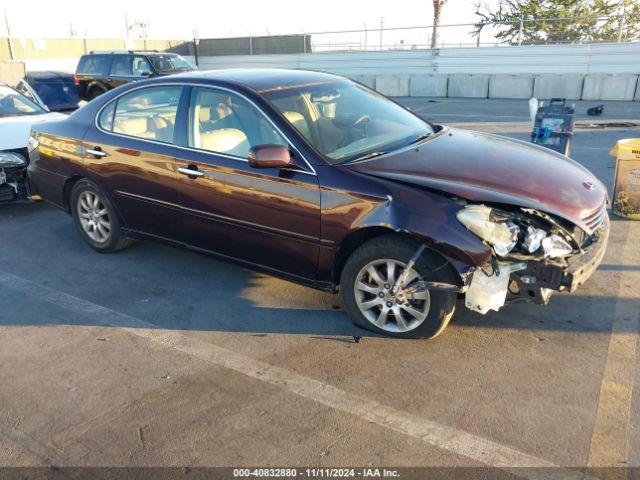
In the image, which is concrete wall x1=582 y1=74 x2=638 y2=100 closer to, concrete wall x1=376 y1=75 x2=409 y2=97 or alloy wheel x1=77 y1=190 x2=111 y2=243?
concrete wall x1=376 y1=75 x2=409 y2=97

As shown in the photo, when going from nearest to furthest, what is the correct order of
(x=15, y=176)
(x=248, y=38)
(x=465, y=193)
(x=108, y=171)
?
(x=465, y=193)
(x=108, y=171)
(x=15, y=176)
(x=248, y=38)

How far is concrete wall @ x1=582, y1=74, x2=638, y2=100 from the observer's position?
18.0 m

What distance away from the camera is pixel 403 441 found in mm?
2826

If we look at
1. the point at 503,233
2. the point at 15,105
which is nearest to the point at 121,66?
the point at 15,105

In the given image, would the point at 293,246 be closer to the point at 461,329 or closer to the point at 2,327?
the point at 461,329

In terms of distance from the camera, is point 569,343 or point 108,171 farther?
point 108,171

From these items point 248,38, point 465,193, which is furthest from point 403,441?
point 248,38

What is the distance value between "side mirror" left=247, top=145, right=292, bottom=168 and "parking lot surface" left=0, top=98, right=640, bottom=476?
1.17 metres

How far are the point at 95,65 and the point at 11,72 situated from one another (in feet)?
11.3

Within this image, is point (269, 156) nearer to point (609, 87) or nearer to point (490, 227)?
point (490, 227)

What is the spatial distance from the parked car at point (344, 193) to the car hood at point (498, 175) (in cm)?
1

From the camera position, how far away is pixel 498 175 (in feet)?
12.2

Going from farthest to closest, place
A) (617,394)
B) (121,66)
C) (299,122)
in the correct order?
1. (121,66)
2. (299,122)
3. (617,394)

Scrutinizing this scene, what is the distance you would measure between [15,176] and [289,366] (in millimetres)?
4898
